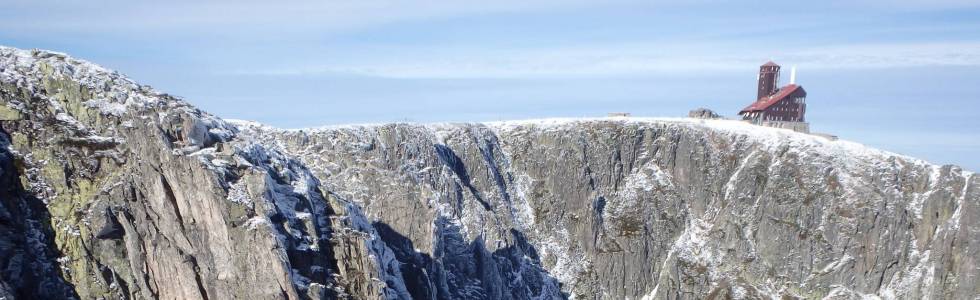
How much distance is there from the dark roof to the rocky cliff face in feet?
37.9

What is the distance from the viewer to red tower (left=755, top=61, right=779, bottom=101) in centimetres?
18625

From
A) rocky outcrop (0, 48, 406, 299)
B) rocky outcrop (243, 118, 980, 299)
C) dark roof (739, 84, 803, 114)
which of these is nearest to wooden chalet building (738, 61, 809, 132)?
dark roof (739, 84, 803, 114)

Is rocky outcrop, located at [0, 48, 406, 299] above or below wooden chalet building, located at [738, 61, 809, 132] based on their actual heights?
below

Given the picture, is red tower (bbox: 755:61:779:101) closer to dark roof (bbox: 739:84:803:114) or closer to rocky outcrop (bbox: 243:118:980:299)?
dark roof (bbox: 739:84:803:114)

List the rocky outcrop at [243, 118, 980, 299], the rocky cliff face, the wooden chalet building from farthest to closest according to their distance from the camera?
the wooden chalet building < the rocky outcrop at [243, 118, 980, 299] < the rocky cliff face

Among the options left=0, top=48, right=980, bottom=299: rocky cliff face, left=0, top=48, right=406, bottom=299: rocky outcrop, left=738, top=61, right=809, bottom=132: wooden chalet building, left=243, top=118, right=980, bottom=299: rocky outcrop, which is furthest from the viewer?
left=738, top=61, right=809, bottom=132: wooden chalet building

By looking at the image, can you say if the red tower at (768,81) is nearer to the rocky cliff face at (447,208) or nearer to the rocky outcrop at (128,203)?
the rocky cliff face at (447,208)

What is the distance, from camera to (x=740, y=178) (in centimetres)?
16200

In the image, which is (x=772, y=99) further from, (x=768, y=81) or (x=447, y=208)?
(x=447, y=208)

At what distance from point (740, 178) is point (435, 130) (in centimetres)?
5684

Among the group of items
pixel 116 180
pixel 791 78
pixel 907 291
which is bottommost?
pixel 907 291

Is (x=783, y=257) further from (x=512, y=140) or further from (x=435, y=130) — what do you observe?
(x=435, y=130)

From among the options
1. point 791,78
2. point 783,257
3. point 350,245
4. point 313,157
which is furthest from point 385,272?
point 791,78

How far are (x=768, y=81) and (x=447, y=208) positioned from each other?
82.5m
